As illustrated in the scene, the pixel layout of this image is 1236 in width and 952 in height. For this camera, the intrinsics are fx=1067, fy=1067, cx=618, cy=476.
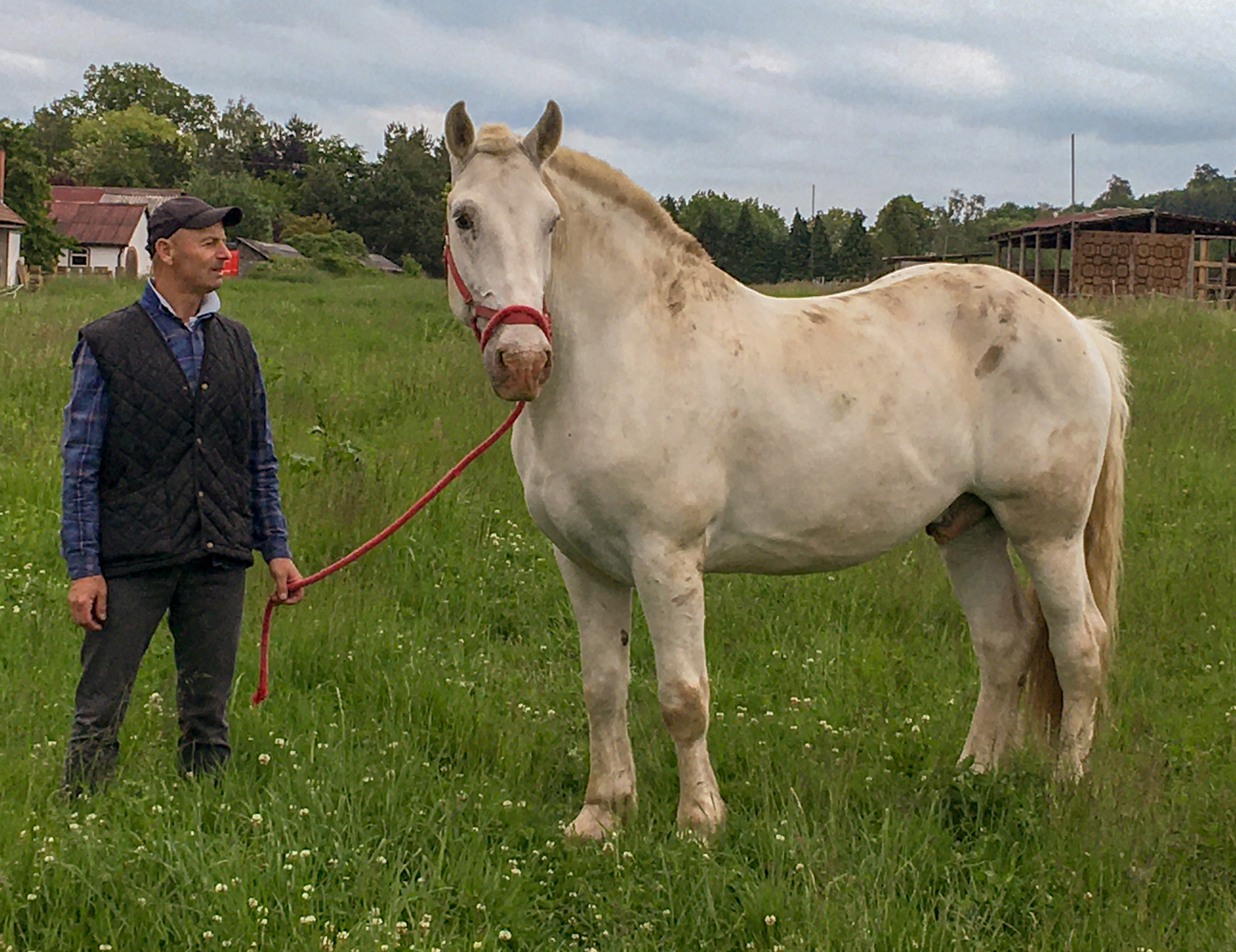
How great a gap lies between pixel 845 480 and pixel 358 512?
11.9 feet

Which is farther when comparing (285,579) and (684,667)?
(285,579)

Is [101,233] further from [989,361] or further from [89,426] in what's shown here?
[989,361]

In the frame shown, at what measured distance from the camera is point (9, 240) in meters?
37.9

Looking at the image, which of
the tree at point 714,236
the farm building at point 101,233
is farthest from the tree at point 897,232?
the farm building at point 101,233

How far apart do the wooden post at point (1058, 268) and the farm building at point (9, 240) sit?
1304 inches

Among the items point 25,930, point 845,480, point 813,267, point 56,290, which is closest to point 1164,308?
point 845,480

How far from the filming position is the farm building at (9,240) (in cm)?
3678

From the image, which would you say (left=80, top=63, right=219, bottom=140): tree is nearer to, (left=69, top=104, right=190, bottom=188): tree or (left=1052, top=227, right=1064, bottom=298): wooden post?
(left=69, top=104, right=190, bottom=188): tree

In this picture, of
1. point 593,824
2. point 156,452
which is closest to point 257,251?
point 156,452

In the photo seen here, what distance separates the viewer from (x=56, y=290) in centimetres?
2184

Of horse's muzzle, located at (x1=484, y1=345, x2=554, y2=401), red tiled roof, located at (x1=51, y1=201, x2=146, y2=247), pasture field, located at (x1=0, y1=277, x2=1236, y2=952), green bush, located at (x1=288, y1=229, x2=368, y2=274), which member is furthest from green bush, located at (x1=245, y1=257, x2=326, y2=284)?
horse's muzzle, located at (x1=484, y1=345, x2=554, y2=401)

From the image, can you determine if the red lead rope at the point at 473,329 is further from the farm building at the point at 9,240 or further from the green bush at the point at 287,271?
the farm building at the point at 9,240

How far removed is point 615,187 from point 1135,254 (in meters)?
25.3

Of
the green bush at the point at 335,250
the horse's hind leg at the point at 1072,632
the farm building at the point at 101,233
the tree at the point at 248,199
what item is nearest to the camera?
the horse's hind leg at the point at 1072,632
